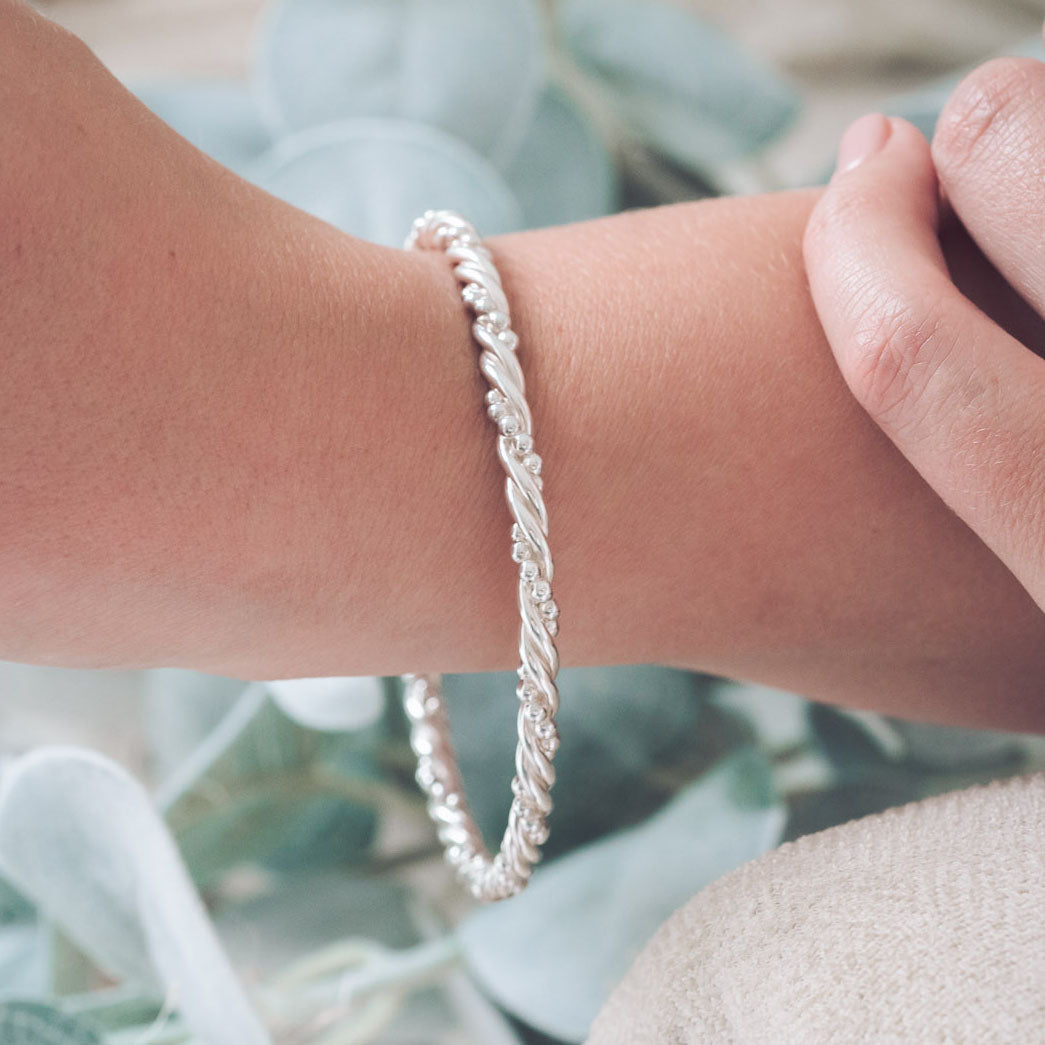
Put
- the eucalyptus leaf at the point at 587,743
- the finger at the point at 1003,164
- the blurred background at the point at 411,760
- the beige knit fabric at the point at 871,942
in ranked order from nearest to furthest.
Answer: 1. the beige knit fabric at the point at 871,942
2. the finger at the point at 1003,164
3. the blurred background at the point at 411,760
4. the eucalyptus leaf at the point at 587,743

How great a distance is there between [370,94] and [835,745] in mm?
A: 730

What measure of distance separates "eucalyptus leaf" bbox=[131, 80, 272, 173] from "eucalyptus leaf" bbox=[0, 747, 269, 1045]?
0.59m

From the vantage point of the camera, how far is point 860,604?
2.05ft

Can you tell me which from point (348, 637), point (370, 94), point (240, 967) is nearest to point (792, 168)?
point (370, 94)

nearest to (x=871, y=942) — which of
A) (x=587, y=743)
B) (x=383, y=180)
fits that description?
(x=587, y=743)

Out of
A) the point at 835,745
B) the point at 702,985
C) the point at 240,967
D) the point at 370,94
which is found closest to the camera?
the point at 702,985

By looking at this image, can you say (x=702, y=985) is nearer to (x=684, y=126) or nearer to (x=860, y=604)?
(x=860, y=604)

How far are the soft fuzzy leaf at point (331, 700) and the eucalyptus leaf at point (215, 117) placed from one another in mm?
525

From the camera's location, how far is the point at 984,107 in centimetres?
60

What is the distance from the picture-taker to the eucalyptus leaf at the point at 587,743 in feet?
2.74

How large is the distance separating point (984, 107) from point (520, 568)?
377 mm

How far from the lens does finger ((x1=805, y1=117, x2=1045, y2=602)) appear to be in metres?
0.52

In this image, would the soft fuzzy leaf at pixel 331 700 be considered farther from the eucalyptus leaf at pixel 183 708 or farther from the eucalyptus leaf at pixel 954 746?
the eucalyptus leaf at pixel 954 746

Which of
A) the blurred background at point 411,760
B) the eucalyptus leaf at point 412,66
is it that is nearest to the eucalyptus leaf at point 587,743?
the blurred background at point 411,760
